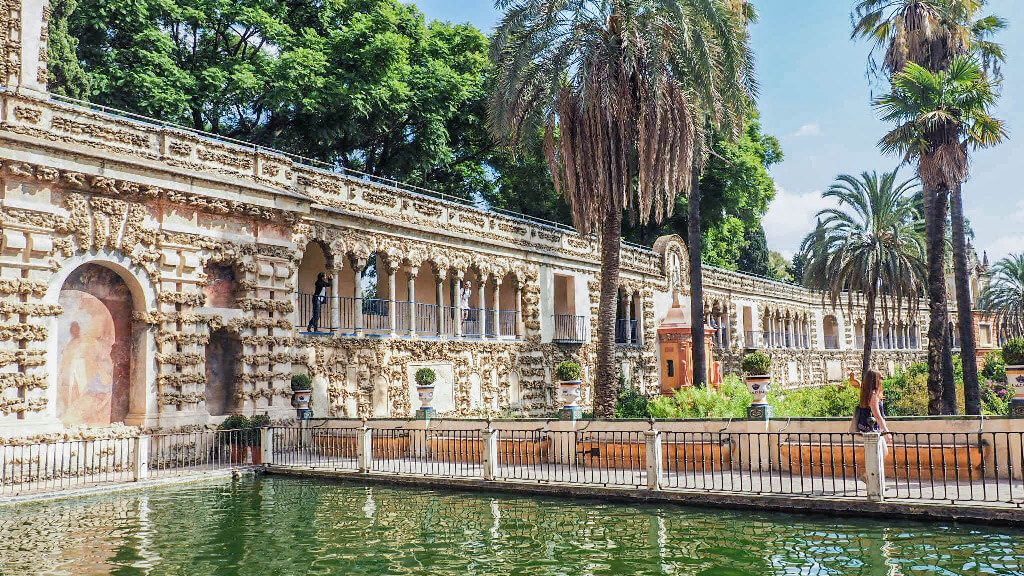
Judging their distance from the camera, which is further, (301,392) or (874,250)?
(874,250)

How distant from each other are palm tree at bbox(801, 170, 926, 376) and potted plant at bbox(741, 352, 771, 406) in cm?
1780

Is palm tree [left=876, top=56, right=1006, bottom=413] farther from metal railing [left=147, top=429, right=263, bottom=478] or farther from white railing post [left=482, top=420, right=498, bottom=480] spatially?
metal railing [left=147, top=429, right=263, bottom=478]

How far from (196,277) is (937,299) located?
1987cm

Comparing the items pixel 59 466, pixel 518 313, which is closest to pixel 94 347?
pixel 59 466

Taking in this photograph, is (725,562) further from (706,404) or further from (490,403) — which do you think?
(490,403)

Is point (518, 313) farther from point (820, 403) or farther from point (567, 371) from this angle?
point (820, 403)

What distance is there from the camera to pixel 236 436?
1841 centimetres

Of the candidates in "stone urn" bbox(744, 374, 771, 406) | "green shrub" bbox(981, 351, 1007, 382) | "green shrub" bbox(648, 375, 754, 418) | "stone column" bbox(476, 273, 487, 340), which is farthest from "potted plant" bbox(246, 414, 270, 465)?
"green shrub" bbox(981, 351, 1007, 382)

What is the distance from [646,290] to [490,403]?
12118mm

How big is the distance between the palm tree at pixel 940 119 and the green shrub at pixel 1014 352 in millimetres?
8630

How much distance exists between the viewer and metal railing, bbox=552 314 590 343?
31641 millimetres

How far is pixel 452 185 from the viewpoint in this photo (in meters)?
41.4

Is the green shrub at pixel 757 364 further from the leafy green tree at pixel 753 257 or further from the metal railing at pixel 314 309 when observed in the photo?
the leafy green tree at pixel 753 257

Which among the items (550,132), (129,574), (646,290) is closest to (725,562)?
(129,574)
